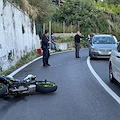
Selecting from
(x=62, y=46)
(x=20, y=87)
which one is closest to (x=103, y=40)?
(x=62, y=46)

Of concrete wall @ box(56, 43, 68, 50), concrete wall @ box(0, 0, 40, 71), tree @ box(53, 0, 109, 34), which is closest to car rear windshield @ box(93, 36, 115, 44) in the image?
concrete wall @ box(0, 0, 40, 71)

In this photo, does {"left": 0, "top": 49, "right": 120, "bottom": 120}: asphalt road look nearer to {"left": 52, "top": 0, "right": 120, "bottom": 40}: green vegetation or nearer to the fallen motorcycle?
the fallen motorcycle

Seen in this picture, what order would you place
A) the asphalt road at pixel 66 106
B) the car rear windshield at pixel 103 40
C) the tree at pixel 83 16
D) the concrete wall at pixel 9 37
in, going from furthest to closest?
the tree at pixel 83 16 < the car rear windshield at pixel 103 40 < the concrete wall at pixel 9 37 < the asphalt road at pixel 66 106

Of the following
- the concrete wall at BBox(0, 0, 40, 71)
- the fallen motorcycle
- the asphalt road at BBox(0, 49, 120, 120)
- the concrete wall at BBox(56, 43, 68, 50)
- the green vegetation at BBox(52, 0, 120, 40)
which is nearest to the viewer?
the asphalt road at BBox(0, 49, 120, 120)

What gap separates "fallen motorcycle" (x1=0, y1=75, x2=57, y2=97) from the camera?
643cm

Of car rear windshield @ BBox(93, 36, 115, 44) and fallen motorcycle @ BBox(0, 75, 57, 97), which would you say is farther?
car rear windshield @ BBox(93, 36, 115, 44)

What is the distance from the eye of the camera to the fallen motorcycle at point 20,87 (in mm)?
6434

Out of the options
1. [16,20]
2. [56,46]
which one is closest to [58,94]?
[16,20]

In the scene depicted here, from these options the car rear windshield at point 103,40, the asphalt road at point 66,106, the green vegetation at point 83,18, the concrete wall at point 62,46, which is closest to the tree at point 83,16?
the green vegetation at point 83,18

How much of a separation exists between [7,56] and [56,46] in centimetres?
1465

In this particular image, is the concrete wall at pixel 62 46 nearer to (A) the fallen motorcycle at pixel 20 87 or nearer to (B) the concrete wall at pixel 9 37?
(B) the concrete wall at pixel 9 37

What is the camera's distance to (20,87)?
261 inches

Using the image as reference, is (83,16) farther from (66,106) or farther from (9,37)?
(66,106)

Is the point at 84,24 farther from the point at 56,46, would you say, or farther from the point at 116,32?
the point at 56,46
